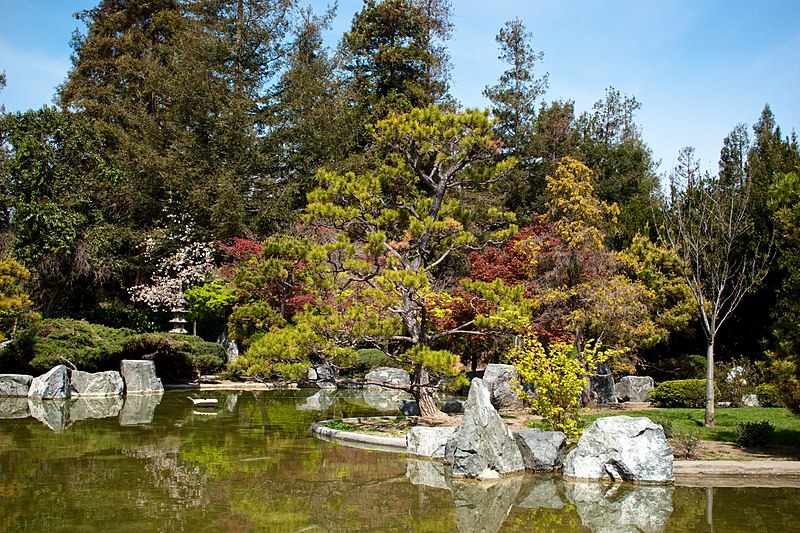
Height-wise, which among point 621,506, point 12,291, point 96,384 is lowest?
point 621,506

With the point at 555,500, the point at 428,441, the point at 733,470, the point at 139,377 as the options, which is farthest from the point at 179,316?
the point at 733,470

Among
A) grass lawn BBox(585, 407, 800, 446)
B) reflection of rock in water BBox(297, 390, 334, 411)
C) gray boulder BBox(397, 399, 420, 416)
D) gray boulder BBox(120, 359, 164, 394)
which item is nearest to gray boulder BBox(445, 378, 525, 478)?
grass lawn BBox(585, 407, 800, 446)

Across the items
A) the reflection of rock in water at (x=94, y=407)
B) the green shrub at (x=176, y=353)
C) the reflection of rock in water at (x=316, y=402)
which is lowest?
the reflection of rock in water at (x=316, y=402)

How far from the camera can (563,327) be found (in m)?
14.7

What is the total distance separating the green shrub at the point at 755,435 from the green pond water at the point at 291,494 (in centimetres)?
209

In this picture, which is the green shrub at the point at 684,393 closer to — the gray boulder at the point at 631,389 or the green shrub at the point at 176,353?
the gray boulder at the point at 631,389

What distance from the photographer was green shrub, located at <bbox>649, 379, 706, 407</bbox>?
43.8 ft

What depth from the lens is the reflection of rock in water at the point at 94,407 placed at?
40.4ft

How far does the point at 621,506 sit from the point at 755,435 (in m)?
3.85

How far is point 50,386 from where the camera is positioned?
1478 centimetres

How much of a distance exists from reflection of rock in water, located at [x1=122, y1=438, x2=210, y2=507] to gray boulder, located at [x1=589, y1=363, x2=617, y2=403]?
938 cm

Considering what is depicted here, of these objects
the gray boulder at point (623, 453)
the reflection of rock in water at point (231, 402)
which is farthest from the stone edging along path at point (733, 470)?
the reflection of rock in water at point (231, 402)

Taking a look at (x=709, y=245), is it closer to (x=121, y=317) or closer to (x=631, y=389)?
(x=631, y=389)

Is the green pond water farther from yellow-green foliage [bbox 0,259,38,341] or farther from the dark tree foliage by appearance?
the dark tree foliage
